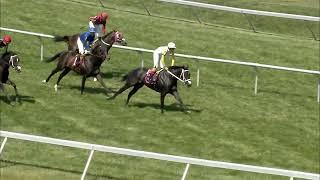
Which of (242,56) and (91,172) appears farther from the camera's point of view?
(242,56)

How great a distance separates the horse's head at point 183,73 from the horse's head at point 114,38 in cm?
179

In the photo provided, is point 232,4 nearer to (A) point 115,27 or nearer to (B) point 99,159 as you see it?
(A) point 115,27

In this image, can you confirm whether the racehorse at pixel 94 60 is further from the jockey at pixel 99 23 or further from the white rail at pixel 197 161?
the white rail at pixel 197 161

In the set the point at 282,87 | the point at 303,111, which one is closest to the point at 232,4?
the point at 282,87

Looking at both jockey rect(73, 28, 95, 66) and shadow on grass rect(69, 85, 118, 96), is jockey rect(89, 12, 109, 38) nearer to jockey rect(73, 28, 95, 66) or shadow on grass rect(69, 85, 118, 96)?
jockey rect(73, 28, 95, 66)

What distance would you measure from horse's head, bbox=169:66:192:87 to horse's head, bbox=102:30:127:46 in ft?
5.89

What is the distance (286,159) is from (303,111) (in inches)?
145

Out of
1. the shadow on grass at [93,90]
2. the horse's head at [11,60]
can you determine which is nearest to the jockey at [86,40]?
the shadow on grass at [93,90]

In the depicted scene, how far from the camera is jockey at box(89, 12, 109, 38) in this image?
1923 cm

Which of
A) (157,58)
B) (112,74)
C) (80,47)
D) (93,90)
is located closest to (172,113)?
(157,58)

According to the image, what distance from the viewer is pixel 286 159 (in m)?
15.3

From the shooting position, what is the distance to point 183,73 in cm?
1709

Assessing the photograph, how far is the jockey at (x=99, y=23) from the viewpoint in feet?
63.1

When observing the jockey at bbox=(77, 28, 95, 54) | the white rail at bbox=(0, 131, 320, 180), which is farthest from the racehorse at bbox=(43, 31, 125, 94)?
the white rail at bbox=(0, 131, 320, 180)
